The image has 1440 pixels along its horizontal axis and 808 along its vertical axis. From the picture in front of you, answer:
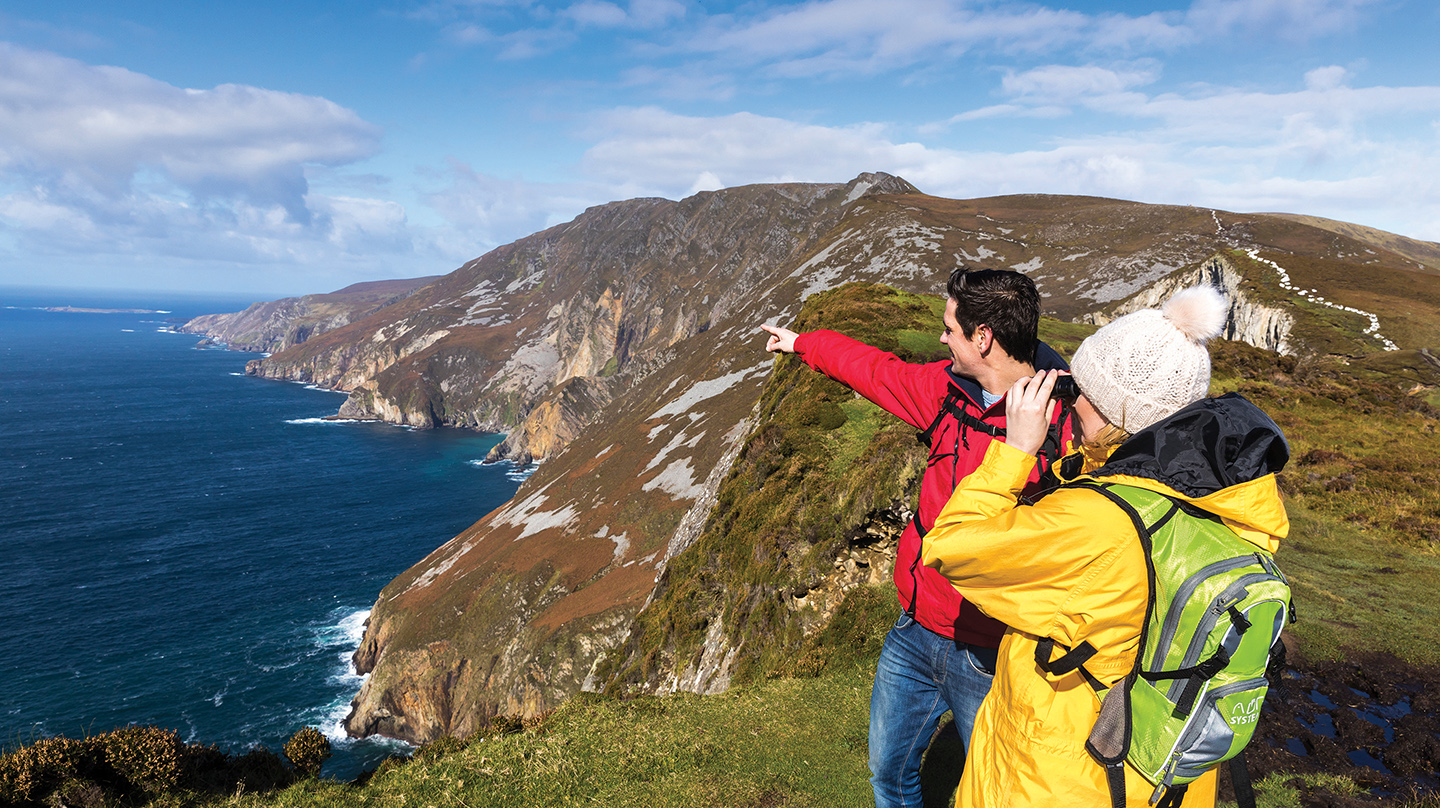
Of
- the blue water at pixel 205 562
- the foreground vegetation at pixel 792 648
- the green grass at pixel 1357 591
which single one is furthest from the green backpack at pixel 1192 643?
the blue water at pixel 205 562

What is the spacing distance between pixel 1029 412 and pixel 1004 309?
163 centimetres

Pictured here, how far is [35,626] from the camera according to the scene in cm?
6588

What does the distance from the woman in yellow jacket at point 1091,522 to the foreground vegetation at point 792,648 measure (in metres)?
5.81

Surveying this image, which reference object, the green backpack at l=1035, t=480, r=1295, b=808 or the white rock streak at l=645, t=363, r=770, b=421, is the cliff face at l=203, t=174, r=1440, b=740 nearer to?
the white rock streak at l=645, t=363, r=770, b=421

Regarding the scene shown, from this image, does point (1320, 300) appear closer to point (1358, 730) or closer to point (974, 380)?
point (1358, 730)

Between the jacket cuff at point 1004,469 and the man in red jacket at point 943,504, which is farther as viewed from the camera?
the man in red jacket at point 943,504

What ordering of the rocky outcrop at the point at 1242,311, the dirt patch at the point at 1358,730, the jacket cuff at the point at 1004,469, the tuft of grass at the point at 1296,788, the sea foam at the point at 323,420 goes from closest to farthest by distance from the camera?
1. the jacket cuff at the point at 1004,469
2. the tuft of grass at the point at 1296,788
3. the dirt patch at the point at 1358,730
4. the rocky outcrop at the point at 1242,311
5. the sea foam at the point at 323,420

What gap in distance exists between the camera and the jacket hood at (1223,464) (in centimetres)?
272

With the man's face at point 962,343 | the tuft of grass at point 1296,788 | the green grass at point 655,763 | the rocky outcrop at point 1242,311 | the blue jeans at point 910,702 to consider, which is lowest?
the green grass at point 655,763

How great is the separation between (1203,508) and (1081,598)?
66 cm

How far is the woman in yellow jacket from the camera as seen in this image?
2.78m

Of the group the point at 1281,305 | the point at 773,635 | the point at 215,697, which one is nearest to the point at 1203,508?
the point at 773,635

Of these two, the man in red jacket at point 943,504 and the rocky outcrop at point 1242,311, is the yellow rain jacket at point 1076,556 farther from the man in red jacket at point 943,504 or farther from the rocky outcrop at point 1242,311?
the rocky outcrop at point 1242,311

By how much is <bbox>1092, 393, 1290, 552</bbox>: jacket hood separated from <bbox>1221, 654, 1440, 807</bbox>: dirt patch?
23.0 ft
